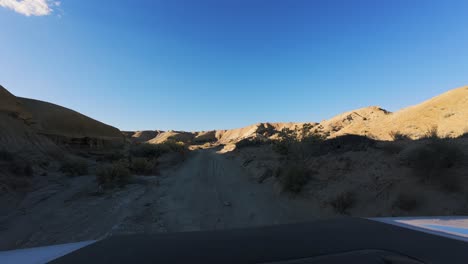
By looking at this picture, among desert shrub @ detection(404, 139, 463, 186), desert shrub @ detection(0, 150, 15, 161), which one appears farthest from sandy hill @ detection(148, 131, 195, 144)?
desert shrub @ detection(404, 139, 463, 186)

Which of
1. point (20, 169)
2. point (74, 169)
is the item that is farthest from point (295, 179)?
point (20, 169)

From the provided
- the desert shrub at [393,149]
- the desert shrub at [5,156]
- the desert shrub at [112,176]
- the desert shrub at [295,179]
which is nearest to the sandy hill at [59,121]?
the desert shrub at [5,156]

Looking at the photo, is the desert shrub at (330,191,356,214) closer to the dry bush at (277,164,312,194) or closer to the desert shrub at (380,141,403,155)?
the dry bush at (277,164,312,194)

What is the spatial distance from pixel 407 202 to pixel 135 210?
24.2 ft

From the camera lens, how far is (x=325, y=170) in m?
8.57

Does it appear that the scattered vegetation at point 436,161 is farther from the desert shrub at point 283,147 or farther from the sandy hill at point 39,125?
the sandy hill at point 39,125

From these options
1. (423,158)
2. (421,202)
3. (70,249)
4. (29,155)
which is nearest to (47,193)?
(29,155)

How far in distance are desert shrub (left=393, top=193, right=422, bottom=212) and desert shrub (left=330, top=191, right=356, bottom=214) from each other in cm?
99

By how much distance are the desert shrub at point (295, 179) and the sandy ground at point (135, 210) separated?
461 millimetres

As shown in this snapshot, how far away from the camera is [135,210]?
615cm

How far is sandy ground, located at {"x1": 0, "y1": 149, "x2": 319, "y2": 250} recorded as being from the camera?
4.81 m

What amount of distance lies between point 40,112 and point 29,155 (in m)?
6.68

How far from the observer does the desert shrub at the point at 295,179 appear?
756 centimetres

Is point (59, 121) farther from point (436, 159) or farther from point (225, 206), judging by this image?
point (436, 159)
